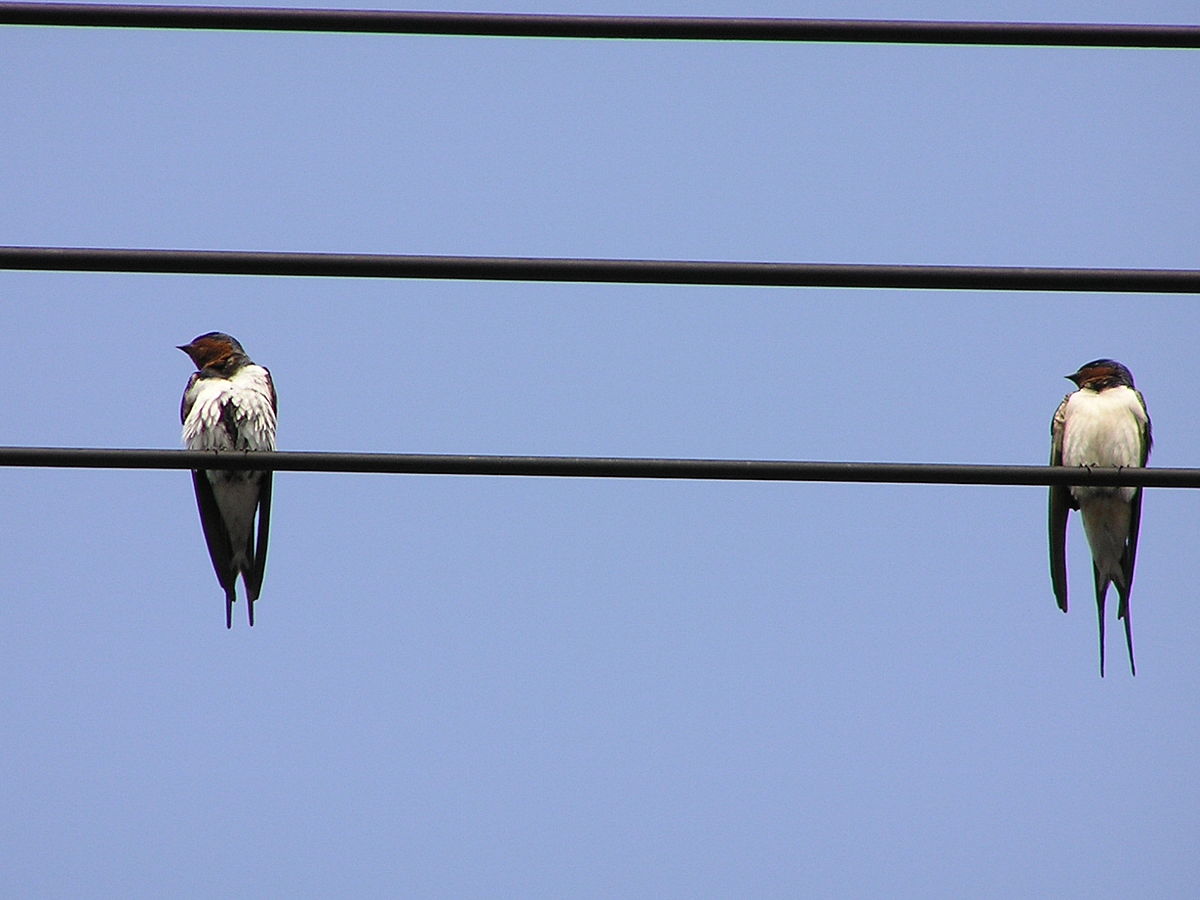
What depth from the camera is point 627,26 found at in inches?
159

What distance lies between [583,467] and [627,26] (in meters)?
1.05

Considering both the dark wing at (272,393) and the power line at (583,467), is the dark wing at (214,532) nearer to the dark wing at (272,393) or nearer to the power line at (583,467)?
the dark wing at (272,393)

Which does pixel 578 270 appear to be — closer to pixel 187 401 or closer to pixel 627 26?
pixel 627 26

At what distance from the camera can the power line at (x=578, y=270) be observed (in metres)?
3.98

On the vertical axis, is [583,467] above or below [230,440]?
below

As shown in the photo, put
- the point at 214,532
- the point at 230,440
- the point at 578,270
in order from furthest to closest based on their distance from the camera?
the point at 214,532, the point at 230,440, the point at 578,270

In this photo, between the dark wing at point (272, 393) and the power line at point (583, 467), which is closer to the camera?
the power line at point (583, 467)

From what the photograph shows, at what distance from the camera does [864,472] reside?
409cm

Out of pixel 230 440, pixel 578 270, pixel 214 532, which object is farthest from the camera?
pixel 214 532

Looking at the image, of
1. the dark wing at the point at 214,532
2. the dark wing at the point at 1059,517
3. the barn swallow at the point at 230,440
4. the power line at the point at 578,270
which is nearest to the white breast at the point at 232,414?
the barn swallow at the point at 230,440

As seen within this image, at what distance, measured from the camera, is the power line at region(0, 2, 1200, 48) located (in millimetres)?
4027

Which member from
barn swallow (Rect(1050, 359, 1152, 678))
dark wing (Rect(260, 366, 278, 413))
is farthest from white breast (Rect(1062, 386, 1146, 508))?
dark wing (Rect(260, 366, 278, 413))

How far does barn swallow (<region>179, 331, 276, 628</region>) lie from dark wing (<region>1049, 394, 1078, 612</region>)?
3.97 m

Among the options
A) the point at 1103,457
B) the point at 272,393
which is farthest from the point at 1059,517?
the point at 272,393
